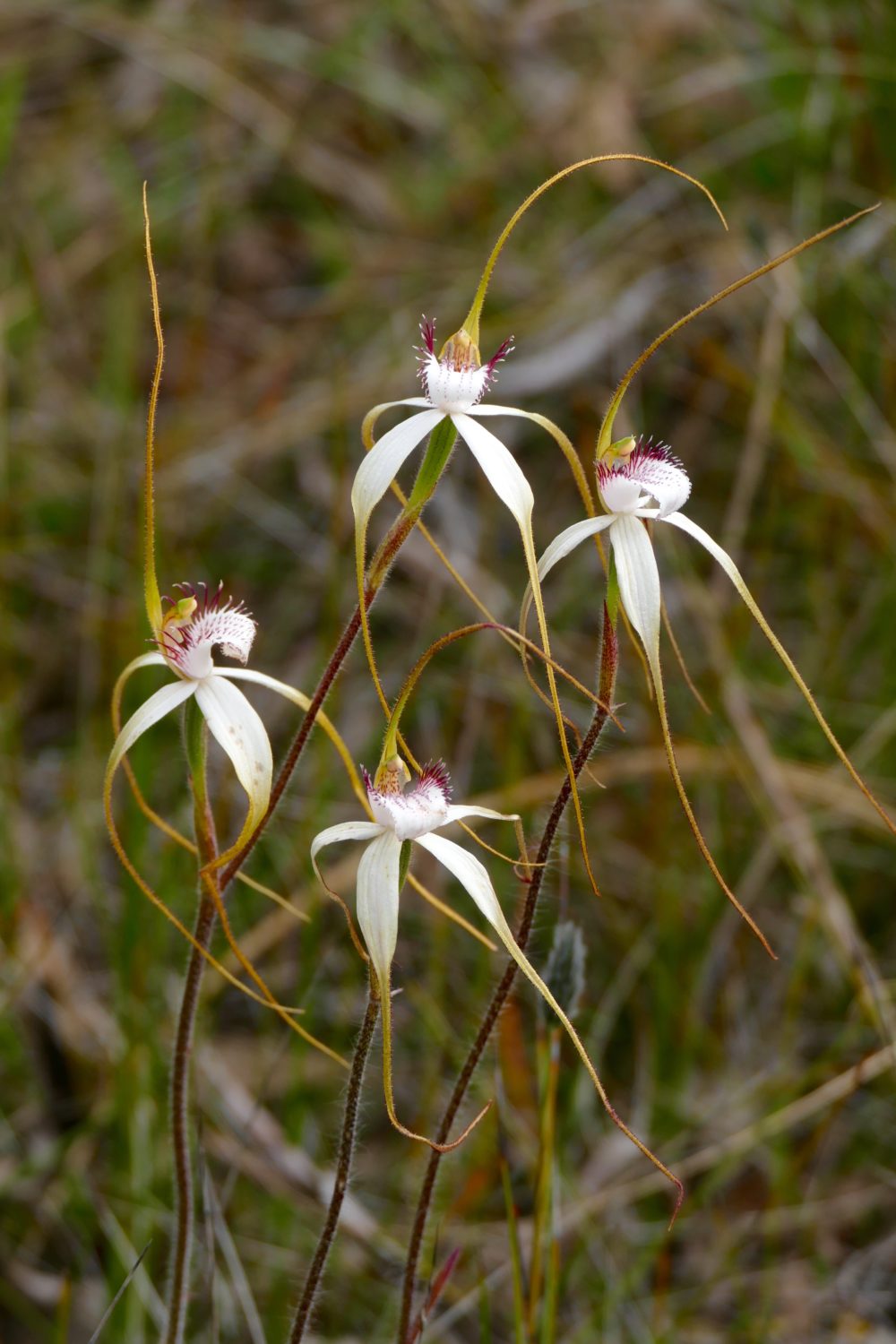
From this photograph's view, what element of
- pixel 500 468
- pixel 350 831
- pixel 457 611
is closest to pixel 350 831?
pixel 350 831

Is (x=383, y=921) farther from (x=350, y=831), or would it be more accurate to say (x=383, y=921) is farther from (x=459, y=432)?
(x=459, y=432)

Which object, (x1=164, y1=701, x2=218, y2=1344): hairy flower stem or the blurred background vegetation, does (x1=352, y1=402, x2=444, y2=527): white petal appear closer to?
(x1=164, y1=701, x2=218, y2=1344): hairy flower stem

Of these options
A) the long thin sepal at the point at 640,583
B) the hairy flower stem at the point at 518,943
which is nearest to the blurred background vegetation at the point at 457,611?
the hairy flower stem at the point at 518,943

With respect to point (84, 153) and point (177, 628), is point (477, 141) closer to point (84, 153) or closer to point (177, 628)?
point (84, 153)

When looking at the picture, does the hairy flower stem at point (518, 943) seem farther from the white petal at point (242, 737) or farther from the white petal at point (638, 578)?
the white petal at point (242, 737)

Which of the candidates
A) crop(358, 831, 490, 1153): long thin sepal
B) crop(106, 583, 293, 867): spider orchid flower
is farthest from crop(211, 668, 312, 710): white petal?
crop(358, 831, 490, 1153): long thin sepal
